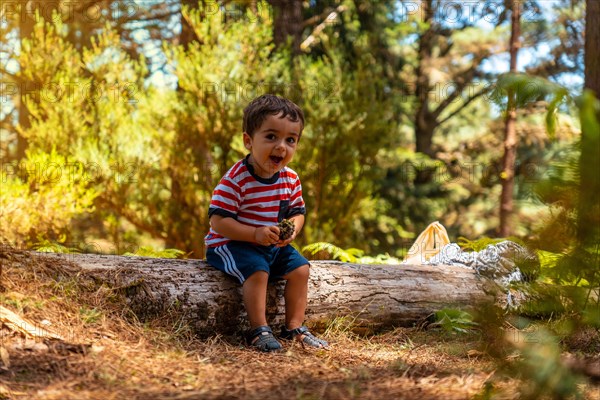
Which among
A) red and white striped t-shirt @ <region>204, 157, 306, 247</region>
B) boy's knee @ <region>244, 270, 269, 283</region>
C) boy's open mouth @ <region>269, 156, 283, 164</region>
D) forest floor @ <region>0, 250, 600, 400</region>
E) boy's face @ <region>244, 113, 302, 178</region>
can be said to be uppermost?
boy's face @ <region>244, 113, 302, 178</region>

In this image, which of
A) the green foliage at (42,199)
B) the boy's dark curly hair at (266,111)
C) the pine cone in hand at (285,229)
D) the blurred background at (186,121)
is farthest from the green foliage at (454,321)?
the green foliage at (42,199)

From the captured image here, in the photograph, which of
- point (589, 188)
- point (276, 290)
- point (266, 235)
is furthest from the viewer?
point (276, 290)

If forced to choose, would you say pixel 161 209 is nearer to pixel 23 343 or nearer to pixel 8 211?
pixel 8 211

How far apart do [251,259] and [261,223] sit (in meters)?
0.29

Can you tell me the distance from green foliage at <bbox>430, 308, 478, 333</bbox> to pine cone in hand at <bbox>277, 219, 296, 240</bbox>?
1402 mm

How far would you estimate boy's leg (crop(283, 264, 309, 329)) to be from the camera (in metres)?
3.68

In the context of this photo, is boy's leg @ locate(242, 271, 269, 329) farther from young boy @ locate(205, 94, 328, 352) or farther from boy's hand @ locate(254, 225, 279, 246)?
boy's hand @ locate(254, 225, 279, 246)

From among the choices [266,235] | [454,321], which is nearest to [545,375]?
[266,235]

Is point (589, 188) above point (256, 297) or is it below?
above

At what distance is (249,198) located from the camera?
12.2 feet

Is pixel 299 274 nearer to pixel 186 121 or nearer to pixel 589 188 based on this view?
pixel 589 188

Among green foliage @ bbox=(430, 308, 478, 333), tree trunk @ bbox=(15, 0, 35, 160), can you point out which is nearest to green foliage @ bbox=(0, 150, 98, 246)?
tree trunk @ bbox=(15, 0, 35, 160)

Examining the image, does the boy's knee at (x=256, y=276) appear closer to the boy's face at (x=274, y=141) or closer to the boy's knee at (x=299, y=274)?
the boy's knee at (x=299, y=274)

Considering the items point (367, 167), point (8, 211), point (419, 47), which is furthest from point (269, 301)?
point (419, 47)
